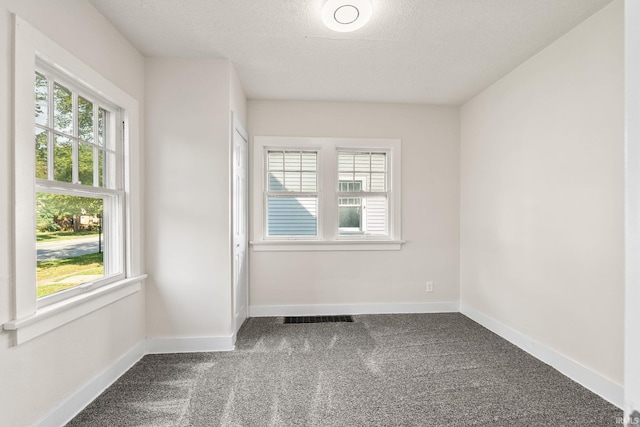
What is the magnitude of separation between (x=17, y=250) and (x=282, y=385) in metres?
1.72

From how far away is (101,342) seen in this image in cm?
209

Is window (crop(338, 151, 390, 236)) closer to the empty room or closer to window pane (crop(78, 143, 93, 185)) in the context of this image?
the empty room

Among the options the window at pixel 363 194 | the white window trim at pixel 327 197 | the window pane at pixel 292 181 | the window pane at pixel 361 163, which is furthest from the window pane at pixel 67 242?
the window pane at pixel 361 163

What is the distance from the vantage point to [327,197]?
374 cm

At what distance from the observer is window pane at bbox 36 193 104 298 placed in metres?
1.73

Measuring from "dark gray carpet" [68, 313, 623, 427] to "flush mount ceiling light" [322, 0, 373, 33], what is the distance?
249 centimetres

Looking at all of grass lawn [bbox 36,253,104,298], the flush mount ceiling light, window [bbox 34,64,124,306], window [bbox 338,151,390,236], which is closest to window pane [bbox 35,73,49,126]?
window [bbox 34,64,124,306]

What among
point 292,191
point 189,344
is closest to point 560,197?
point 292,191

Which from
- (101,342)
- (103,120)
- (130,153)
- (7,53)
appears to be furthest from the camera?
(130,153)

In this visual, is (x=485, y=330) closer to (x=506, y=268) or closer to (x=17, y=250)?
(x=506, y=268)

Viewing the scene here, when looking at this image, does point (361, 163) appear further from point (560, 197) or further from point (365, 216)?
point (560, 197)

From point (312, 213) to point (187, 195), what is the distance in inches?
60.3

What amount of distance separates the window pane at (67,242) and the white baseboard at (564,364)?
348cm

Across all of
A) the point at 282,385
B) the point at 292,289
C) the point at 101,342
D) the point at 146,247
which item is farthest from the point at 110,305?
the point at 292,289
